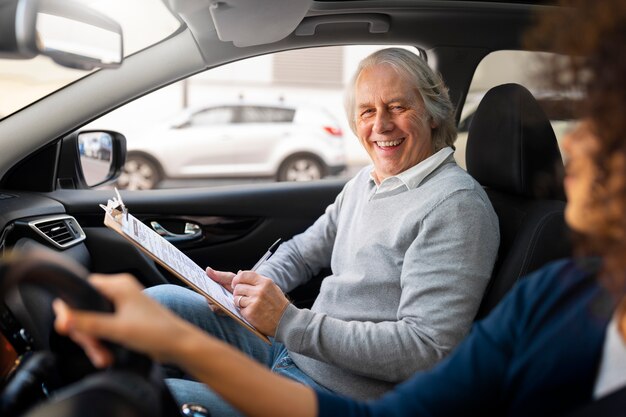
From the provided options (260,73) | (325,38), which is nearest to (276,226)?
(325,38)

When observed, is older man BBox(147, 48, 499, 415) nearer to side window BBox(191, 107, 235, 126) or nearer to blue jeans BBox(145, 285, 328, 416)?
blue jeans BBox(145, 285, 328, 416)

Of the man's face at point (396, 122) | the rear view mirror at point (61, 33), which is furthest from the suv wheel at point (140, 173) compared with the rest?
the rear view mirror at point (61, 33)

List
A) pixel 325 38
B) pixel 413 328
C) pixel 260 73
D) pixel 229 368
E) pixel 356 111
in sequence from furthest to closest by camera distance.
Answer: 1. pixel 260 73
2. pixel 325 38
3. pixel 356 111
4. pixel 413 328
5. pixel 229 368

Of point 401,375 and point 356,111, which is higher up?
point 356,111

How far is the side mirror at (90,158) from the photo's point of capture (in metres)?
2.59

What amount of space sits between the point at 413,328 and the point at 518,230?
46cm

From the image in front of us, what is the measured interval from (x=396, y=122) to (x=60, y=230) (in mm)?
1142

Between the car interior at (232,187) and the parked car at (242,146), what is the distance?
22.6ft

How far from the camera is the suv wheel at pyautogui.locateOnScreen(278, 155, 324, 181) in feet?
32.4

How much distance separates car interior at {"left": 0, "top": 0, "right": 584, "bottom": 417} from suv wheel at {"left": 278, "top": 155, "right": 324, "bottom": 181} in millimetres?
6925

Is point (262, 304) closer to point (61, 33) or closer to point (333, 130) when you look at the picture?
point (61, 33)

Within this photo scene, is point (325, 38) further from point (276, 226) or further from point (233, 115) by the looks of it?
point (233, 115)

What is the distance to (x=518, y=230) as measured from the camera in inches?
76.7

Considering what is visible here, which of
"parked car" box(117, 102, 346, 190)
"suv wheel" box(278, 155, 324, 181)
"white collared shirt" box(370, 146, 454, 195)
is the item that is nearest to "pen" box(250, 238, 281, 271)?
"white collared shirt" box(370, 146, 454, 195)
